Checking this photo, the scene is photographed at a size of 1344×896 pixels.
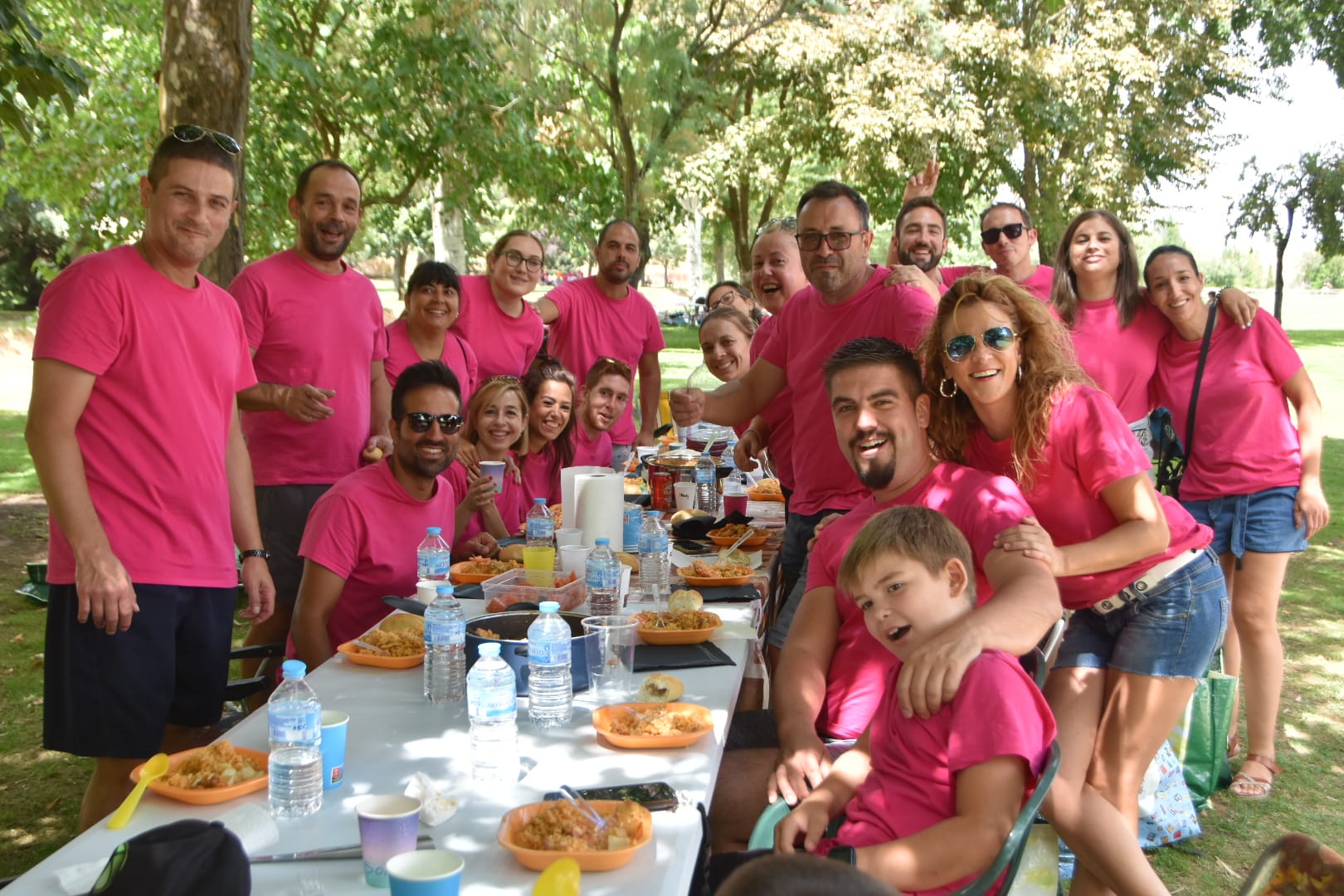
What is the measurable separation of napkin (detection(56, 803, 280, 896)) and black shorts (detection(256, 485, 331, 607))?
2971 millimetres

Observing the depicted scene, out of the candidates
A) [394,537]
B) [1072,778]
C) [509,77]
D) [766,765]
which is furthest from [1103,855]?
[509,77]

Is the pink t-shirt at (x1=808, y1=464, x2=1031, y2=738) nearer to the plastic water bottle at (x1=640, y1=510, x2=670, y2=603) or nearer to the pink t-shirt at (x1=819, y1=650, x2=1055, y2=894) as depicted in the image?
the pink t-shirt at (x1=819, y1=650, x2=1055, y2=894)

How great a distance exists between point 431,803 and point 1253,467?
418 cm

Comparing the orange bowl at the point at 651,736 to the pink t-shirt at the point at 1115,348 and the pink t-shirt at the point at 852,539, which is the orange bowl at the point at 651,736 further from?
the pink t-shirt at the point at 1115,348

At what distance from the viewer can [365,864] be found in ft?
6.41

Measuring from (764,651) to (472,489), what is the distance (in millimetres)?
1480

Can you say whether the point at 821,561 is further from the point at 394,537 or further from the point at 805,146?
the point at 805,146

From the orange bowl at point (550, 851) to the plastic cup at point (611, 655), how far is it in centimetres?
81

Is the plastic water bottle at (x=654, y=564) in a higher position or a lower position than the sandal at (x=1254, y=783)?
higher

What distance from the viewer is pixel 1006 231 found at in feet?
18.8

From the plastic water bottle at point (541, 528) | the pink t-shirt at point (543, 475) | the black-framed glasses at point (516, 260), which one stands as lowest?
the plastic water bottle at point (541, 528)

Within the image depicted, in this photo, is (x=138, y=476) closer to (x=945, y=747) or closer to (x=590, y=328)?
(x=945, y=747)

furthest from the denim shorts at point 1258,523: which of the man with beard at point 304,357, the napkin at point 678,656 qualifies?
the man with beard at point 304,357

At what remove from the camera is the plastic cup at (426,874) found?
176 cm
